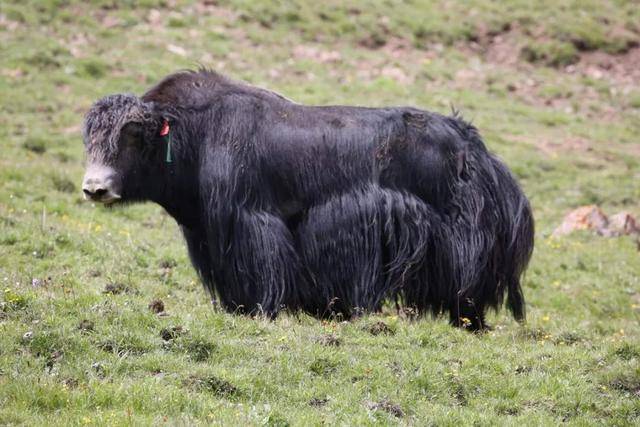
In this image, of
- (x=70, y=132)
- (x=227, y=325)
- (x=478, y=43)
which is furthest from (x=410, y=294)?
(x=478, y=43)

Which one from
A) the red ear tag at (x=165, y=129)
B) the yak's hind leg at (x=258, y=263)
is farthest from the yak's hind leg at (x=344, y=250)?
the red ear tag at (x=165, y=129)

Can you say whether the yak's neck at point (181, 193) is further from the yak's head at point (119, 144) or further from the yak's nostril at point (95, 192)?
the yak's nostril at point (95, 192)

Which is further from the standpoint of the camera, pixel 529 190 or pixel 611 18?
pixel 611 18

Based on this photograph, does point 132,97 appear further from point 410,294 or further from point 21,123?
point 21,123

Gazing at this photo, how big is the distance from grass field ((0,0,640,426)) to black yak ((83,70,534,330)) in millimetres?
502

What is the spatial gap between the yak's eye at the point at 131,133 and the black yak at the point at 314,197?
0.01 meters

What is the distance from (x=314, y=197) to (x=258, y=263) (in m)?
0.88

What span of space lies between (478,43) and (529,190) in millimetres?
9261

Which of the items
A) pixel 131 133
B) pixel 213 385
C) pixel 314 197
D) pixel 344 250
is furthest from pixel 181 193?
pixel 213 385

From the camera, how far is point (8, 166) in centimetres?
1519

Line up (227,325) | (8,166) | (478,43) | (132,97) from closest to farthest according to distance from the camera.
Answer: (227,325) → (132,97) → (8,166) → (478,43)

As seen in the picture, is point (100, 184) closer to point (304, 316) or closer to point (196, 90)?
point (196, 90)

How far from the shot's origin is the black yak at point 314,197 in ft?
30.4

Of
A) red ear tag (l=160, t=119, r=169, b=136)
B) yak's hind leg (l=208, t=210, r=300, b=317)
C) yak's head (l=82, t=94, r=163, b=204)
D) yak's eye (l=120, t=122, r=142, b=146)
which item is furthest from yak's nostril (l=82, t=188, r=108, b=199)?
yak's hind leg (l=208, t=210, r=300, b=317)
